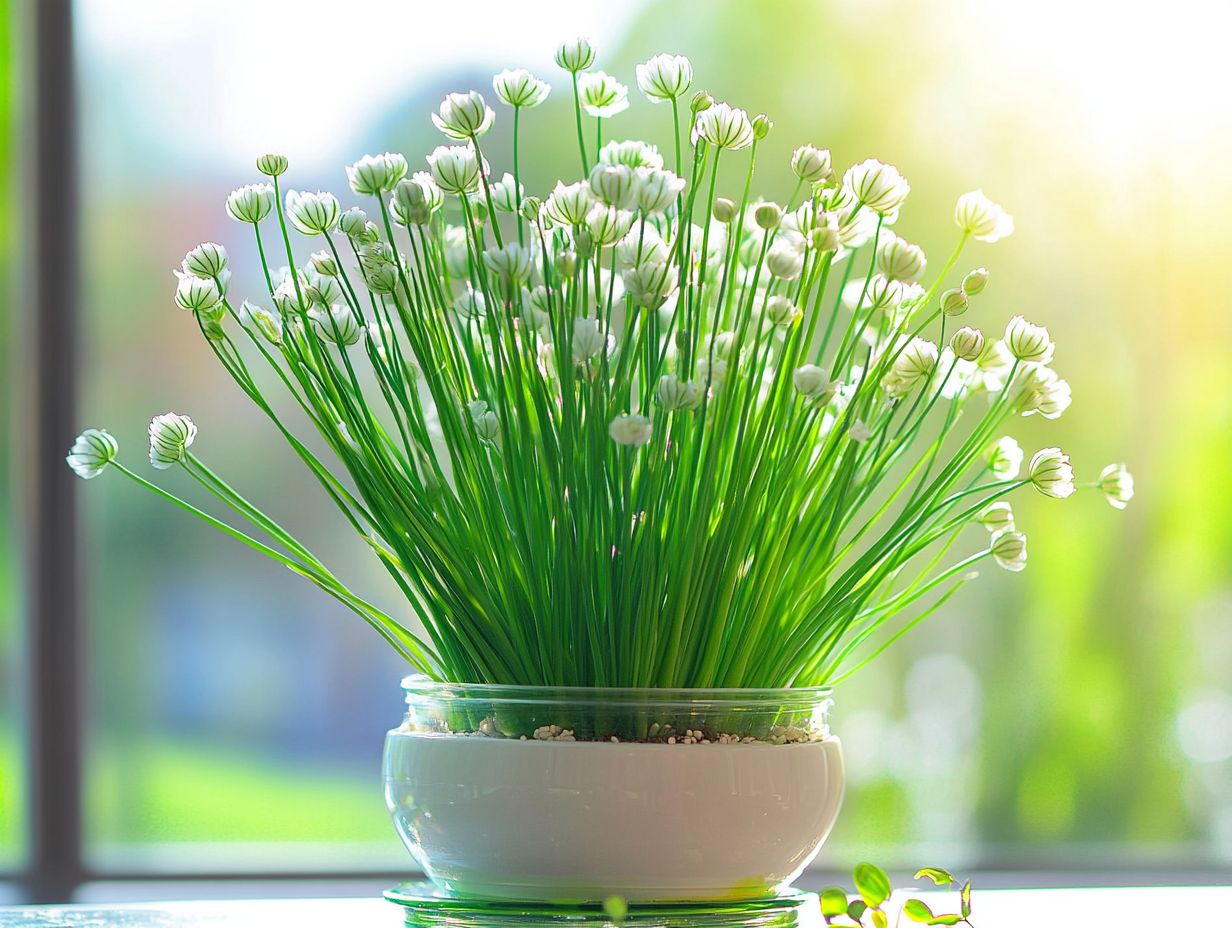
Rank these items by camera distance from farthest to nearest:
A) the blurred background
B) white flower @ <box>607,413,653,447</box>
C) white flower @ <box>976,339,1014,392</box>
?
the blurred background → white flower @ <box>976,339,1014,392</box> → white flower @ <box>607,413,653,447</box>

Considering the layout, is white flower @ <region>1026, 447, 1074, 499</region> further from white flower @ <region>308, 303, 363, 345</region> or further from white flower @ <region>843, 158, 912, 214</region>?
white flower @ <region>308, 303, 363, 345</region>

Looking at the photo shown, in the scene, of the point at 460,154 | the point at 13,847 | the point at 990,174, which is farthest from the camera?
the point at 990,174

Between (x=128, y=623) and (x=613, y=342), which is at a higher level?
(x=613, y=342)

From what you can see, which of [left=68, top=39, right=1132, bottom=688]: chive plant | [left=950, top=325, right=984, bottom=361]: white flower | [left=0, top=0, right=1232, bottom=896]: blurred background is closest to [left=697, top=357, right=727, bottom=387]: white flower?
[left=68, top=39, right=1132, bottom=688]: chive plant

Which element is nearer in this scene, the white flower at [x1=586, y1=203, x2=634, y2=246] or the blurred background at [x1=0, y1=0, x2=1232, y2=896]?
the white flower at [x1=586, y1=203, x2=634, y2=246]

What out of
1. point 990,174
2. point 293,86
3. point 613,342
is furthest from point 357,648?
point 990,174

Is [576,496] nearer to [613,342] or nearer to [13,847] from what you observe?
[613,342]

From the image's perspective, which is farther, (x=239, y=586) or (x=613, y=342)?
(x=239, y=586)

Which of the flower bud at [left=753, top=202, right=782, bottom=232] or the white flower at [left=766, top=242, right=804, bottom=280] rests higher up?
the flower bud at [left=753, top=202, right=782, bottom=232]
